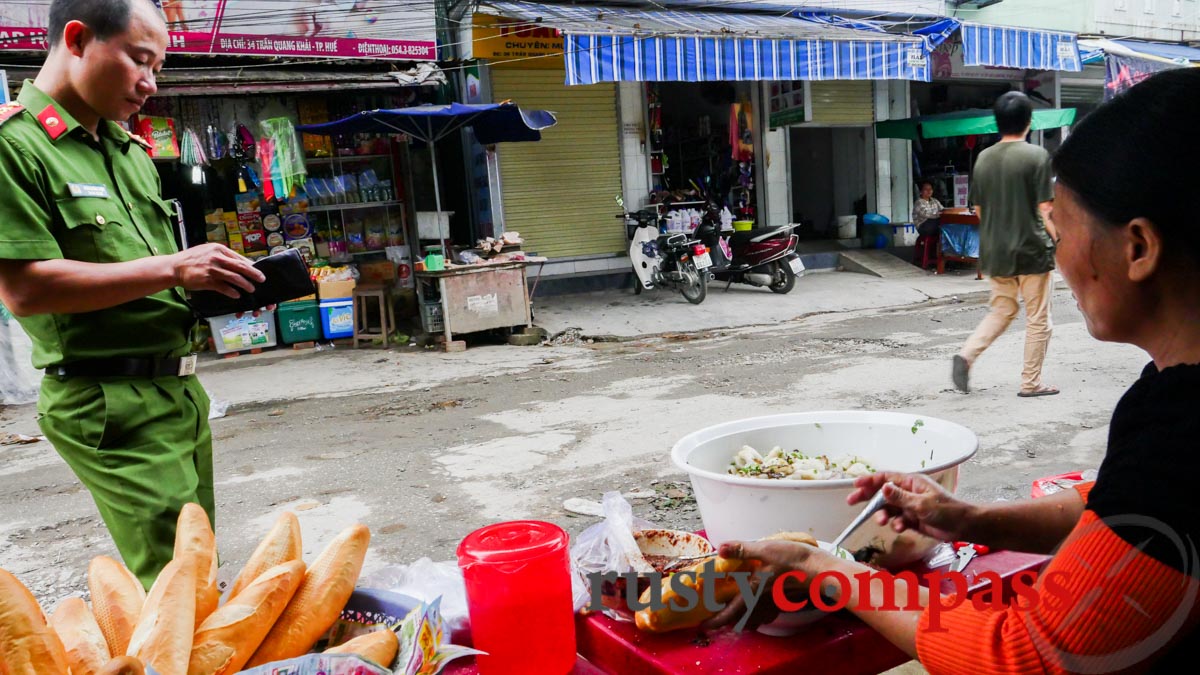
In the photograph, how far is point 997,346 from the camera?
7.12 meters

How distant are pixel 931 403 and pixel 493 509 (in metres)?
2.96

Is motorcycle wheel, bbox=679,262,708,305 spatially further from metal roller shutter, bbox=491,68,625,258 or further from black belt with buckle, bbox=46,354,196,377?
black belt with buckle, bbox=46,354,196,377

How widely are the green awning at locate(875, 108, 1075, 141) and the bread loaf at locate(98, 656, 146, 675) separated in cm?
1242

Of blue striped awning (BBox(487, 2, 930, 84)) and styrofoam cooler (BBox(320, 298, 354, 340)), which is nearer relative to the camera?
blue striped awning (BBox(487, 2, 930, 84))

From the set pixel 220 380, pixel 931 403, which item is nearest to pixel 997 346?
pixel 931 403

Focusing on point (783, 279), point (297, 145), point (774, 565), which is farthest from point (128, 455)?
point (783, 279)

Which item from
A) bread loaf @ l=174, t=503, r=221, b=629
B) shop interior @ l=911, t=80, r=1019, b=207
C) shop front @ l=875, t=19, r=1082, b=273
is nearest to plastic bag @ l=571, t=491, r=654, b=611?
bread loaf @ l=174, t=503, r=221, b=629

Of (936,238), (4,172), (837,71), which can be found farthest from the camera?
(936,238)

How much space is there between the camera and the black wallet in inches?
70.7

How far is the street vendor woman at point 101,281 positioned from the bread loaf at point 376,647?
33.5 inches

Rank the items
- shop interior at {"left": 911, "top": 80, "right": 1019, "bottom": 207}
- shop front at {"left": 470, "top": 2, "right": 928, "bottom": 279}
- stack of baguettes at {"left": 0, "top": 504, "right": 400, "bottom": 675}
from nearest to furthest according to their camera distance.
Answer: stack of baguettes at {"left": 0, "top": 504, "right": 400, "bottom": 675}, shop front at {"left": 470, "top": 2, "right": 928, "bottom": 279}, shop interior at {"left": 911, "top": 80, "right": 1019, "bottom": 207}

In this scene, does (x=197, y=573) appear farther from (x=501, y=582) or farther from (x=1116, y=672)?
(x=1116, y=672)

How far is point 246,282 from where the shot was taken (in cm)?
175

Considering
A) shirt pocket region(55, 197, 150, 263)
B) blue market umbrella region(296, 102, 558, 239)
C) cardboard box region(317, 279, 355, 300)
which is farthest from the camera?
cardboard box region(317, 279, 355, 300)
